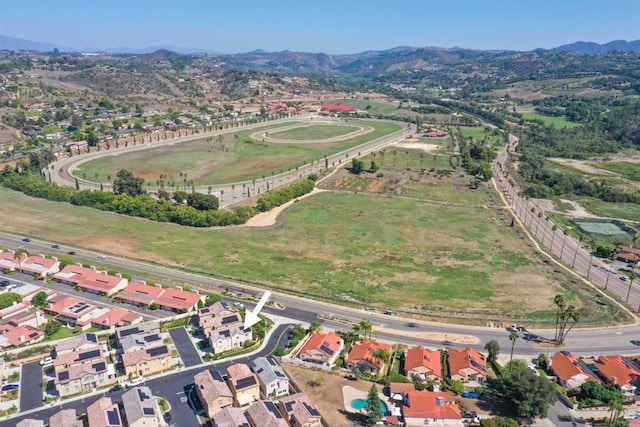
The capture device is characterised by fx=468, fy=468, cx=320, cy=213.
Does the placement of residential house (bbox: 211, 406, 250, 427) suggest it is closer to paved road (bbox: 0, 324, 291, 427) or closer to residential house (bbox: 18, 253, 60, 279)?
paved road (bbox: 0, 324, 291, 427)

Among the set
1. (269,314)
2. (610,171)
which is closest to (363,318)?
(269,314)

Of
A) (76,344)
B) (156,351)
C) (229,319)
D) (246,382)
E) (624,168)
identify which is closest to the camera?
(246,382)

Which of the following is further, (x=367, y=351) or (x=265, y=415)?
(x=367, y=351)

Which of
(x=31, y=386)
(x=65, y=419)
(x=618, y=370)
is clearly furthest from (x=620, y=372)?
(x=31, y=386)

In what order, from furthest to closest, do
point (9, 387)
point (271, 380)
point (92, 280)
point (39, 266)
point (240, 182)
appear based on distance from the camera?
point (240, 182) → point (39, 266) → point (92, 280) → point (9, 387) → point (271, 380)

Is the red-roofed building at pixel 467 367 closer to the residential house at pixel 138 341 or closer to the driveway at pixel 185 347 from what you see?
the driveway at pixel 185 347

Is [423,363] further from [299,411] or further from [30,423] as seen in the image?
[30,423]

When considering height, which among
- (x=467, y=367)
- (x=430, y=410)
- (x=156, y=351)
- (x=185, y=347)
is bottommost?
(x=185, y=347)

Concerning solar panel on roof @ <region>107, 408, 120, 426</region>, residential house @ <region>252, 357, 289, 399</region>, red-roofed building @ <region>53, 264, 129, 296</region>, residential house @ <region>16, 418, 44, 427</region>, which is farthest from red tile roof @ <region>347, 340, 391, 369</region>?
red-roofed building @ <region>53, 264, 129, 296</region>
